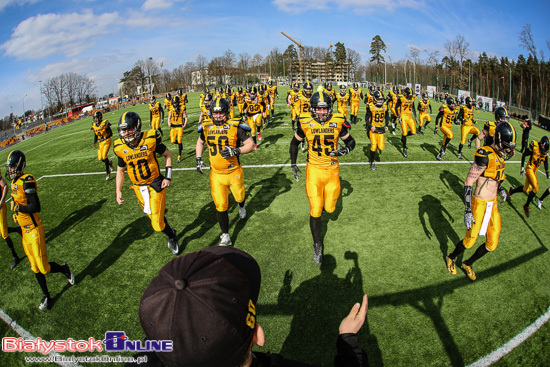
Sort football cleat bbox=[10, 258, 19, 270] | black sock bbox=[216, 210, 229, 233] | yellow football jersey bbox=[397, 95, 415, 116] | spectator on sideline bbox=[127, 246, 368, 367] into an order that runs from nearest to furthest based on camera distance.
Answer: spectator on sideline bbox=[127, 246, 368, 367] → black sock bbox=[216, 210, 229, 233] → football cleat bbox=[10, 258, 19, 270] → yellow football jersey bbox=[397, 95, 415, 116]

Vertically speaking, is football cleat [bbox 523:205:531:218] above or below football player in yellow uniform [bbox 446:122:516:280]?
below

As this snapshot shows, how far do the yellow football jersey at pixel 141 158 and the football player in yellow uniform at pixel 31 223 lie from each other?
5.23 ft

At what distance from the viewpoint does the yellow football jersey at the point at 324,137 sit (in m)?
5.91

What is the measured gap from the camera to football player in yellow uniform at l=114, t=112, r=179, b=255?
19.1 ft

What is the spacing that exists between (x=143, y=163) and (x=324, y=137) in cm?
363

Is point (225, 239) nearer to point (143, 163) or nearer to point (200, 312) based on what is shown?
point (143, 163)

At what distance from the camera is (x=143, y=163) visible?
19.5ft

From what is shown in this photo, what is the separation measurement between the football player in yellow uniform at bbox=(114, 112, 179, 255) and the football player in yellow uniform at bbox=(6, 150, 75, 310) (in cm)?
138

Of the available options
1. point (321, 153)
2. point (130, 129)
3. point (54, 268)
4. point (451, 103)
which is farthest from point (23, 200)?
point (451, 103)

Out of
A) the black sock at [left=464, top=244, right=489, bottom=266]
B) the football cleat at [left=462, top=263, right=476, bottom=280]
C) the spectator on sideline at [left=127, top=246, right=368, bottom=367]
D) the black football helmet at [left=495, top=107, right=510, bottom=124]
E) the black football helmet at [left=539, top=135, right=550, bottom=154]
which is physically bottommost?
the football cleat at [left=462, top=263, right=476, bottom=280]

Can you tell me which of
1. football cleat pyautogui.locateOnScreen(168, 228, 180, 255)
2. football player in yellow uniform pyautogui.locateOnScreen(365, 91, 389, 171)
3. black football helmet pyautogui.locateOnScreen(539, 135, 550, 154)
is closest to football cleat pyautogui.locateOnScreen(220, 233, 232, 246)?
football cleat pyautogui.locateOnScreen(168, 228, 180, 255)

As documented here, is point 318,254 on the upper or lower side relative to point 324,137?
lower

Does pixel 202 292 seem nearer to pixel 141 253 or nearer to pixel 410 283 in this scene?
pixel 410 283

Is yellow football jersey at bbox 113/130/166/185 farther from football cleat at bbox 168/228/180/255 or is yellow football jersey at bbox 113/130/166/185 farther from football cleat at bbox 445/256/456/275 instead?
football cleat at bbox 445/256/456/275
